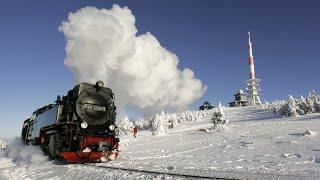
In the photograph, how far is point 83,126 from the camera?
17.5 metres

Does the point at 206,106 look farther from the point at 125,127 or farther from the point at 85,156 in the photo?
the point at 85,156

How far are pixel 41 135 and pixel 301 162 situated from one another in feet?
48.4

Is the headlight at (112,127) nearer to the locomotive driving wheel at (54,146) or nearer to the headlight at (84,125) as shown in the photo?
the headlight at (84,125)

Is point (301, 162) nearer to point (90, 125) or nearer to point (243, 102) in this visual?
point (90, 125)

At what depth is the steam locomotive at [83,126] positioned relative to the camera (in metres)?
17.4

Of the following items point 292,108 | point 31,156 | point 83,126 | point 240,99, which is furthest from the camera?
point 240,99

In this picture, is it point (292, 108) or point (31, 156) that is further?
point (292, 108)

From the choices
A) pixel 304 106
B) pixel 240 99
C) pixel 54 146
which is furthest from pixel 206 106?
pixel 54 146

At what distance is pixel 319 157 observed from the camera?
16.6 m

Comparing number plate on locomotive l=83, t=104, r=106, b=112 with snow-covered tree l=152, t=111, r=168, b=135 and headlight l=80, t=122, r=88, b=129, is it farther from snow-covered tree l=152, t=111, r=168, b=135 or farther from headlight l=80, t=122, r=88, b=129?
snow-covered tree l=152, t=111, r=168, b=135

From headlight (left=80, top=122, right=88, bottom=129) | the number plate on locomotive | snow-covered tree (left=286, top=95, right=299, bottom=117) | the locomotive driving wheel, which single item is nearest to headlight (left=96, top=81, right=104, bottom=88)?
the number plate on locomotive

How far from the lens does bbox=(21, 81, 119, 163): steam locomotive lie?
17.4 meters

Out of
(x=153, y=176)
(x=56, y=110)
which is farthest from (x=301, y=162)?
(x=56, y=110)

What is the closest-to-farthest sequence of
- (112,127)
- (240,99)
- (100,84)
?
1. (112,127)
2. (100,84)
3. (240,99)
